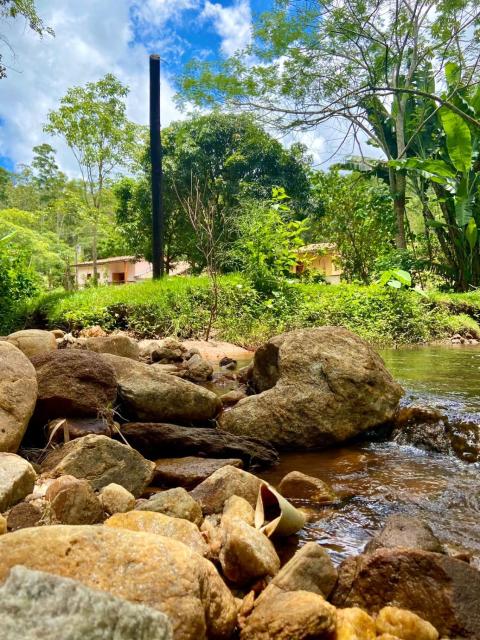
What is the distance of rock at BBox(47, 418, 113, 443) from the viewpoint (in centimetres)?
363

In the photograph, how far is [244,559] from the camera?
213cm

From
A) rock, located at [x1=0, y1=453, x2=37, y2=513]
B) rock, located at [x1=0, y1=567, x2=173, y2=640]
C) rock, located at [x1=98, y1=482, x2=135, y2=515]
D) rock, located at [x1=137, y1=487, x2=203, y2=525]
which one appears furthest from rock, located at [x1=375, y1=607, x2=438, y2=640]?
rock, located at [x1=0, y1=453, x2=37, y2=513]

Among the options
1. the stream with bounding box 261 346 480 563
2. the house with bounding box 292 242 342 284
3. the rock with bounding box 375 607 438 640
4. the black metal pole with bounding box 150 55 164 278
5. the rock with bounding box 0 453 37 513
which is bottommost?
the stream with bounding box 261 346 480 563

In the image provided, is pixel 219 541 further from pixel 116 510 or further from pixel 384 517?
pixel 384 517

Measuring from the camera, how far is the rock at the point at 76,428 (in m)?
3.63

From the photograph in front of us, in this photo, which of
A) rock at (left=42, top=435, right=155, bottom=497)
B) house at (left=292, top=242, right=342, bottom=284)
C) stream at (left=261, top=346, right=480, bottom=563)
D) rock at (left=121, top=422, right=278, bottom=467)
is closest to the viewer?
stream at (left=261, top=346, right=480, bottom=563)

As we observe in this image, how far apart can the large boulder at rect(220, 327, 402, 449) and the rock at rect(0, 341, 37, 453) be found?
5.47 ft

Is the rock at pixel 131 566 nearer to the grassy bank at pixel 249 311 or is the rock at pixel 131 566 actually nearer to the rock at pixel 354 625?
the rock at pixel 354 625

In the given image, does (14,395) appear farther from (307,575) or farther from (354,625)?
(354,625)

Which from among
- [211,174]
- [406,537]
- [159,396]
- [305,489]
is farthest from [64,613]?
[211,174]

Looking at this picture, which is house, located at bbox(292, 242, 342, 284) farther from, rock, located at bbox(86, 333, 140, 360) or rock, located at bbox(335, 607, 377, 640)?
rock, located at bbox(335, 607, 377, 640)

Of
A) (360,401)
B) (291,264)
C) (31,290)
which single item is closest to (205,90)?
(291,264)

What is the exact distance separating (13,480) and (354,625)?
168 centimetres

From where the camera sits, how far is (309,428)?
13.7 ft
